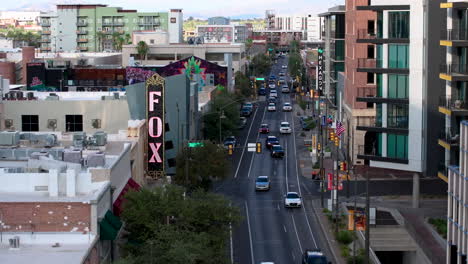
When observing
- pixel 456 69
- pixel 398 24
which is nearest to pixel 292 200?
pixel 398 24

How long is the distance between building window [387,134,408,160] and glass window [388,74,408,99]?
295 centimetres

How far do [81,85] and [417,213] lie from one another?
65.7 metres

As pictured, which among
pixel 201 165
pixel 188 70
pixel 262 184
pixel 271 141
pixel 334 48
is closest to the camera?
pixel 201 165

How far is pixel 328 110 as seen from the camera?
12394 cm

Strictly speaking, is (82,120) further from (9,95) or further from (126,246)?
(126,246)

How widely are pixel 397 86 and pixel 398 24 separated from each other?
4463 mm

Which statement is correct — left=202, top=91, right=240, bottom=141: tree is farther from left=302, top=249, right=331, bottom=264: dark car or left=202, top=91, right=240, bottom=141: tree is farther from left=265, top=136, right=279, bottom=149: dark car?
left=302, top=249, right=331, bottom=264: dark car

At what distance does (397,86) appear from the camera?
6894cm

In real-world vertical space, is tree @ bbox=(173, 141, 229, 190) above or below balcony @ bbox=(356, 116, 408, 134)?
below

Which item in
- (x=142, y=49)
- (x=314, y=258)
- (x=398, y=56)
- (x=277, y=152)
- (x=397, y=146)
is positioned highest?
(x=142, y=49)

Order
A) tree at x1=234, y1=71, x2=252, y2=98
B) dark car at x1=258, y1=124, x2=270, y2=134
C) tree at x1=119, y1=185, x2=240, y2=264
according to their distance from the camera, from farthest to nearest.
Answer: tree at x1=234, y1=71, x2=252, y2=98 < dark car at x1=258, y1=124, x2=270, y2=134 < tree at x1=119, y1=185, x2=240, y2=264

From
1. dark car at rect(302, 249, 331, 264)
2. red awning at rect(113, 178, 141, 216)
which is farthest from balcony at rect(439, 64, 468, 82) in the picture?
red awning at rect(113, 178, 141, 216)

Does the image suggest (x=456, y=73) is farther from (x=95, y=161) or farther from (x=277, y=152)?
(x=277, y=152)

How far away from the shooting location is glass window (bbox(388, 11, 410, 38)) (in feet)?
223
